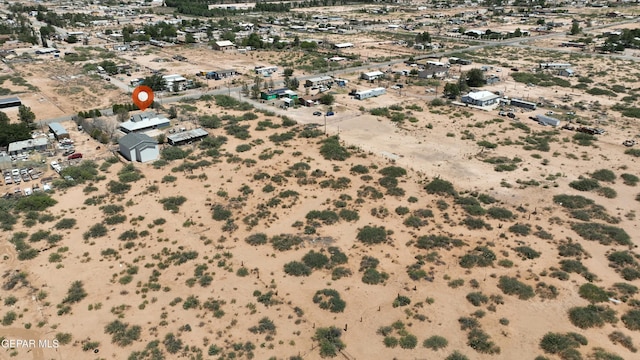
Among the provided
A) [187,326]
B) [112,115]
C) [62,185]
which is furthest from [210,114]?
[187,326]

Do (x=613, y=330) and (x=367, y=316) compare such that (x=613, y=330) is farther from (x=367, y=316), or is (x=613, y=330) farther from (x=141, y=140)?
(x=141, y=140)

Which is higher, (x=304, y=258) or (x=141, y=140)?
(x=141, y=140)

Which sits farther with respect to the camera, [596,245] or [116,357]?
[596,245]

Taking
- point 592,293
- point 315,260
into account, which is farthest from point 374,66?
point 592,293

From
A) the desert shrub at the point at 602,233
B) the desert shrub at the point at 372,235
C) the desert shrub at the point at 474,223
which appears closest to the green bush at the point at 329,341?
the desert shrub at the point at 372,235

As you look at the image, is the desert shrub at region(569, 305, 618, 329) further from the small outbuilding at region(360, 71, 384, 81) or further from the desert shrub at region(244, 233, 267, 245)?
the small outbuilding at region(360, 71, 384, 81)

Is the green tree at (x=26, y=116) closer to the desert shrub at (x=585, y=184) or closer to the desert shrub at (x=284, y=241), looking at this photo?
the desert shrub at (x=284, y=241)

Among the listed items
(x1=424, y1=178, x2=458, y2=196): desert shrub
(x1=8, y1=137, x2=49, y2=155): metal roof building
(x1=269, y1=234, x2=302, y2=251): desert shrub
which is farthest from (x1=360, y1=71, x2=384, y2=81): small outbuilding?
(x1=8, y1=137, x2=49, y2=155): metal roof building
